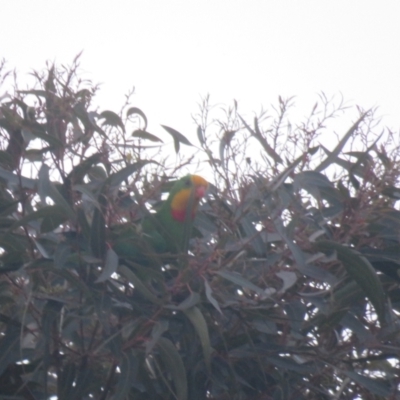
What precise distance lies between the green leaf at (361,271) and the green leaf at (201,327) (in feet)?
0.95

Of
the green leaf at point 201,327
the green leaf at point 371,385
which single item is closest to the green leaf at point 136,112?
the green leaf at point 201,327

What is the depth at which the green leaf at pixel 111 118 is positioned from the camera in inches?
57.7

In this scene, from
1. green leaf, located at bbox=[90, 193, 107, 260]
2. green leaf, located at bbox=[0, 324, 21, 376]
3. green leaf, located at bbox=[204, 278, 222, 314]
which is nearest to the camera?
green leaf, located at bbox=[204, 278, 222, 314]

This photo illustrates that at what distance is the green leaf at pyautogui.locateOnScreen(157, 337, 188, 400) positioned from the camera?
128 centimetres

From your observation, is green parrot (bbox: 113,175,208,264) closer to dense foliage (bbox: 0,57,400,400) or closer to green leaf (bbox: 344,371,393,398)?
dense foliage (bbox: 0,57,400,400)

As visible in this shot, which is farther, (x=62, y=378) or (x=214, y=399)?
(x=214, y=399)

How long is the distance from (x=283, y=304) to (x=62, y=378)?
0.49 m

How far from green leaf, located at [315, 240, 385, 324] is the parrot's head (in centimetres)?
33

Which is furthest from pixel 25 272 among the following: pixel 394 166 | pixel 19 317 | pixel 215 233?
pixel 394 166

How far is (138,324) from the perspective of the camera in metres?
1.27

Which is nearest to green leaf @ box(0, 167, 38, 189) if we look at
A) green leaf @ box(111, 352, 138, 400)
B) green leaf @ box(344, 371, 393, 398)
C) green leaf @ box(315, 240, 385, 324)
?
green leaf @ box(111, 352, 138, 400)

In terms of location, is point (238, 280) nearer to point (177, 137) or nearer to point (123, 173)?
point (123, 173)

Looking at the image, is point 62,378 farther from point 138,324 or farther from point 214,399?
point 214,399

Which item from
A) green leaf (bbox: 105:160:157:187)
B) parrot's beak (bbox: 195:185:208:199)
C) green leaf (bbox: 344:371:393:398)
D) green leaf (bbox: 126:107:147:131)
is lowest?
green leaf (bbox: 344:371:393:398)
